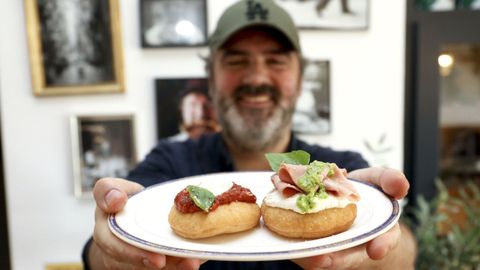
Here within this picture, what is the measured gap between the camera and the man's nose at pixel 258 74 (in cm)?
130

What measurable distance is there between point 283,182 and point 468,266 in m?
1.27

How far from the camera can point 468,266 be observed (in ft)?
5.22

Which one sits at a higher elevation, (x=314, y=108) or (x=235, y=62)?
(x=235, y=62)

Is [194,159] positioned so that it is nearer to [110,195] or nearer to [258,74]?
[258,74]

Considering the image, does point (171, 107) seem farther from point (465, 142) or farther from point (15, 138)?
point (465, 142)

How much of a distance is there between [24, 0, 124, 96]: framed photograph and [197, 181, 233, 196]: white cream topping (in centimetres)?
107

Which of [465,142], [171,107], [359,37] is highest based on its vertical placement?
[359,37]

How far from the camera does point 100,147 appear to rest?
1.76m

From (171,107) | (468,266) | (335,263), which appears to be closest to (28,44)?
(171,107)

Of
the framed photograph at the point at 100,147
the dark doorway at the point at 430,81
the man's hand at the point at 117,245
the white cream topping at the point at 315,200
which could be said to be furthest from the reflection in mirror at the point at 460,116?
the man's hand at the point at 117,245

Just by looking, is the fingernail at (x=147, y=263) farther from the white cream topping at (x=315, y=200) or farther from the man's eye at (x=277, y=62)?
the man's eye at (x=277, y=62)

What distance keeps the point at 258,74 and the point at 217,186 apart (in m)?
0.64

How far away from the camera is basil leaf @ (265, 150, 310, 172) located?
2.35 feet

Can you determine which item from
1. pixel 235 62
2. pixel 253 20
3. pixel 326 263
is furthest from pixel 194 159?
pixel 326 263
